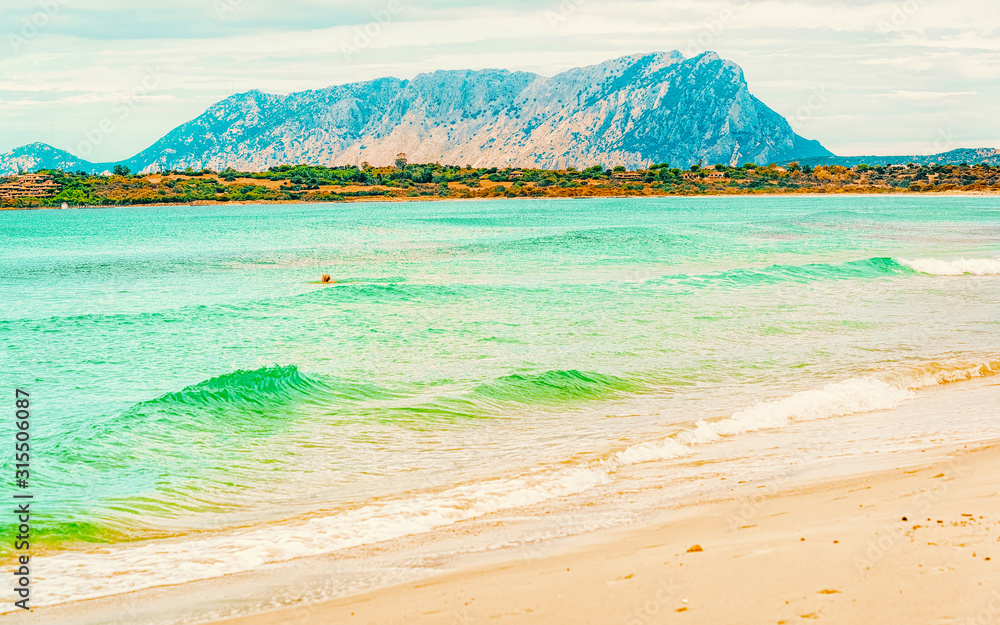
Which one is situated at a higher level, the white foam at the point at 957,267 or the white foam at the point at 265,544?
the white foam at the point at 957,267

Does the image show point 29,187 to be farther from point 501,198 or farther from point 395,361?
point 395,361

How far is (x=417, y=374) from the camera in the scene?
14.9m

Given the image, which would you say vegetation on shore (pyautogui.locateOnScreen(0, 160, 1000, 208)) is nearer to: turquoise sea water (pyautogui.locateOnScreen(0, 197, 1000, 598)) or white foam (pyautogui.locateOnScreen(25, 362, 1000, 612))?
turquoise sea water (pyautogui.locateOnScreen(0, 197, 1000, 598))

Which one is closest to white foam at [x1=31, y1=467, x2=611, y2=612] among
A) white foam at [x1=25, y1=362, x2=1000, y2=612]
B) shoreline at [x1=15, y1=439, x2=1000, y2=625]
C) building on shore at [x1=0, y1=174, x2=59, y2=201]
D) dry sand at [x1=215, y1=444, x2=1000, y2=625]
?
white foam at [x1=25, y1=362, x2=1000, y2=612]

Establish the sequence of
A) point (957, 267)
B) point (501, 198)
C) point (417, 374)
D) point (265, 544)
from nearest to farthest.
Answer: point (265, 544), point (417, 374), point (957, 267), point (501, 198)

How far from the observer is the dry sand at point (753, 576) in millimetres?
5090

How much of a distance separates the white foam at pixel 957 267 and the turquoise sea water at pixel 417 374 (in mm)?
149

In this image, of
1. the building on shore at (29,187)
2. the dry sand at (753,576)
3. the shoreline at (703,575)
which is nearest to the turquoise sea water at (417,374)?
the shoreline at (703,575)

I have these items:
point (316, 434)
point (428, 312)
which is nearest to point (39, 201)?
point (428, 312)

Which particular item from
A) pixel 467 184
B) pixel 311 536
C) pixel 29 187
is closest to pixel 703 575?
pixel 311 536

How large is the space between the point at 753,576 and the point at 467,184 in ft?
547

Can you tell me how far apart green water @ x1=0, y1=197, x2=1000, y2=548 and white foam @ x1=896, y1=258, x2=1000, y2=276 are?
260mm

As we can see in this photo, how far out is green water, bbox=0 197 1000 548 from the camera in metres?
9.49

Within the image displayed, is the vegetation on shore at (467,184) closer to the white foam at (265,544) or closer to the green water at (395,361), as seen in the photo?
the green water at (395,361)
